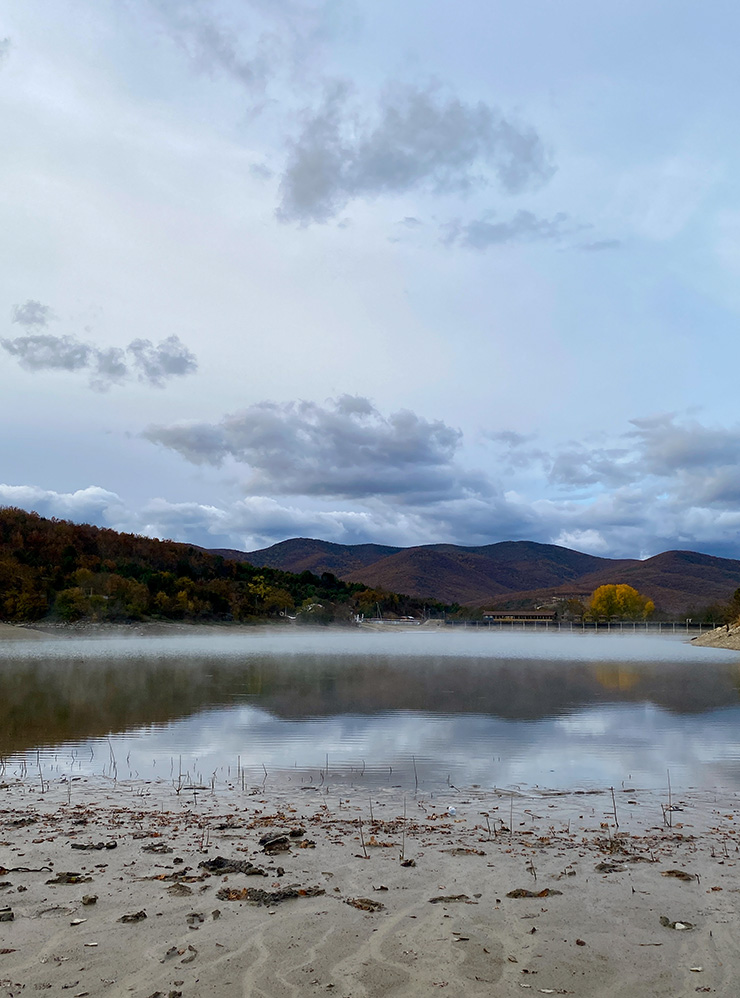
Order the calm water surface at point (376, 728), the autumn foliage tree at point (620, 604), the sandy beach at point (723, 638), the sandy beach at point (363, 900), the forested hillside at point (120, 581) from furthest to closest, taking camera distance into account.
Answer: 1. the autumn foliage tree at point (620, 604)
2. the forested hillside at point (120, 581)
3. the sandy beach at point (723, 638)
4. the calm water surface at point (376, 728)
5. the sandy beach at point (363, 900)

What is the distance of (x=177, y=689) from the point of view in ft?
95.5

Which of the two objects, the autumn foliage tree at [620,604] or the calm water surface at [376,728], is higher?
the autumn foliage tree at [620,604]

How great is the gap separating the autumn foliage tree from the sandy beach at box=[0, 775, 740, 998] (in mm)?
166289

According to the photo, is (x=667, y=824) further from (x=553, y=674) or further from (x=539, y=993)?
(x=553, y=674)

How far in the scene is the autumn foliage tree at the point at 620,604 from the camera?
166625mm

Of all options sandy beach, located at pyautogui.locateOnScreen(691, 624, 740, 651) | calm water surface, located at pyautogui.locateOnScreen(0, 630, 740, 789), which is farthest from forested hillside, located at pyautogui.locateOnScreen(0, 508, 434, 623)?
sandy beach, located at pyautogui.locateOnScreen(691, 624, 740, 651)

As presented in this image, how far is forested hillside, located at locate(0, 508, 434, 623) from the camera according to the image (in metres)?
94.1

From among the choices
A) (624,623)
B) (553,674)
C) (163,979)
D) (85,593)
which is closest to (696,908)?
(163,979)

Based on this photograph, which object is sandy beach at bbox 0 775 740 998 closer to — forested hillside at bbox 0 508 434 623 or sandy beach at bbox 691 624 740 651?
sandy beach at bbox 691 624 740 651

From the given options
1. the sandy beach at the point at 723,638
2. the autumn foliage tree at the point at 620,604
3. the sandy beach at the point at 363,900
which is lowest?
the sandy beach at the point at 723,638

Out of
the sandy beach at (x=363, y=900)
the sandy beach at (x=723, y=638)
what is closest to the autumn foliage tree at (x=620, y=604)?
the sandy beach at (x=723, y=638)

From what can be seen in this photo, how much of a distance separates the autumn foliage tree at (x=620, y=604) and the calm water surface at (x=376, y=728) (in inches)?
5355

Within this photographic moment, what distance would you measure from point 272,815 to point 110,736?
29.2 ft

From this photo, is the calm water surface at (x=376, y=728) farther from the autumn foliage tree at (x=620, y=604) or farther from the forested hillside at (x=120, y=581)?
the autumn foliage tree at (x=620, y=604)
